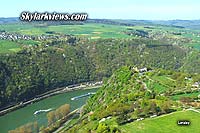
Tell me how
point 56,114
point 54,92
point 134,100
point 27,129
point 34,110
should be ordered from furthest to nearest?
point 54,92 < point 34,110 < point 56,114 < point 27,129 < point 134,100

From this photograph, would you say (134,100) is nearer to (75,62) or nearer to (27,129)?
(27,129)

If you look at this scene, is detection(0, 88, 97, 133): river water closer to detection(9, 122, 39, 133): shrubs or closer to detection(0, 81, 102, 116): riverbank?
detection(0, 81, 102, 116): riverbank

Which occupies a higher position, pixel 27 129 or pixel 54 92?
pixel 27 129

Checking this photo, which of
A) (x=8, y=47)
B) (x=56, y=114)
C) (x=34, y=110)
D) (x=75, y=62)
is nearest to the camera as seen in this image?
(x=56, y=114)

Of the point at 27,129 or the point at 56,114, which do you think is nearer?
the point at 27,129

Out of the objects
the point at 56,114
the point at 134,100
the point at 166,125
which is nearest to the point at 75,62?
the point at 56,114
